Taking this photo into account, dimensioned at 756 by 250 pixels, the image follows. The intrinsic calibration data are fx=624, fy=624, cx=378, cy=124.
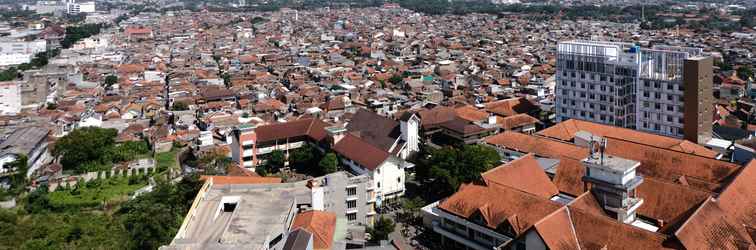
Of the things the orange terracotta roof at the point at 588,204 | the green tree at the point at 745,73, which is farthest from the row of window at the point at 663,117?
the green tree at the point at 745,73

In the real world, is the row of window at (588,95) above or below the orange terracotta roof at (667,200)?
above

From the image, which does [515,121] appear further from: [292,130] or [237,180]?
[237,180]

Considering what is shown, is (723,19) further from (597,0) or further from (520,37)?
(597,0)

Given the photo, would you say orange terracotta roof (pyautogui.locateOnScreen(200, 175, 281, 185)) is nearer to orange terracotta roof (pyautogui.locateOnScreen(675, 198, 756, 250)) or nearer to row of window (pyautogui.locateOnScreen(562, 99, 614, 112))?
orange terracotta roof (pyautogui.locateOnScreen(675, 198, 756, 250))

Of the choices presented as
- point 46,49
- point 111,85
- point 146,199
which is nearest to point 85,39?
point 46,49

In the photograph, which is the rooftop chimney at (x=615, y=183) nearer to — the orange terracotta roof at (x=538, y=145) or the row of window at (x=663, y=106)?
the orange terracotta roof at (x=538, y=145)

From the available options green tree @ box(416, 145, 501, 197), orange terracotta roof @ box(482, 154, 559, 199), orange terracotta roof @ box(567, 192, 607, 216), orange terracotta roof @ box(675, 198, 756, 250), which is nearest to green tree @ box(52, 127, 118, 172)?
green tree @ box(416, 145, 501, 197)
